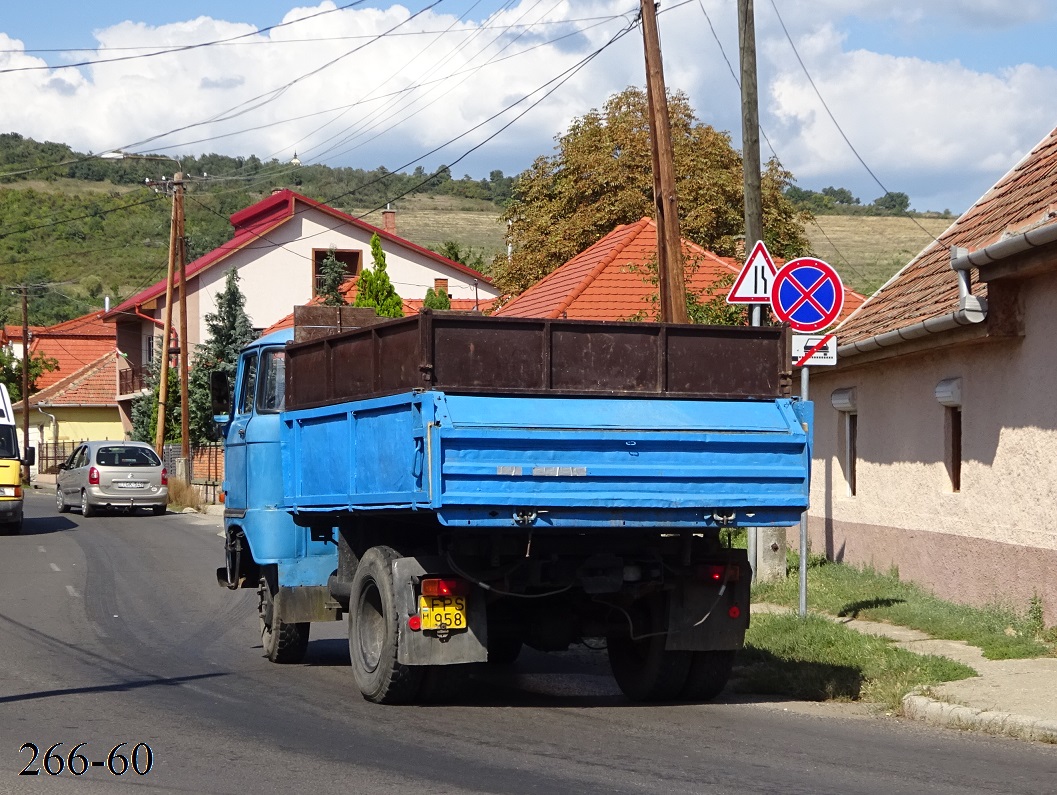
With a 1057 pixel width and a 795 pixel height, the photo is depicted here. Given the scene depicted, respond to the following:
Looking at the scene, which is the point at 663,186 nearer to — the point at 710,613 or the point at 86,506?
the point at 710,613

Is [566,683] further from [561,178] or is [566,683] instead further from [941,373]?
[561,178]

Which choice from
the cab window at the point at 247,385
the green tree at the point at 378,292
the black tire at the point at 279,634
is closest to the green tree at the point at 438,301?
the green tree at the point at 378,292

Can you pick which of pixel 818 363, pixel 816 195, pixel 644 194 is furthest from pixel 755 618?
pixel 816 195

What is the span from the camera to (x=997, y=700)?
9.26m

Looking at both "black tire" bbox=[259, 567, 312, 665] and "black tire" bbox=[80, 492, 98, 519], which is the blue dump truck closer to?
→ "black tire" bbox=[259, 567, 312, 665]

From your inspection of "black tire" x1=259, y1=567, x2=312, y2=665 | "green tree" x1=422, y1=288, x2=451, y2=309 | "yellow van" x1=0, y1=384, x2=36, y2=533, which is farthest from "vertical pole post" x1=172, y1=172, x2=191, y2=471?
"black tire" x1=259, y1=567, x2=312, y2=665

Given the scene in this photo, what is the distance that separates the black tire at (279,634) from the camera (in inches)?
461

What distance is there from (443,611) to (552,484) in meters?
1.15

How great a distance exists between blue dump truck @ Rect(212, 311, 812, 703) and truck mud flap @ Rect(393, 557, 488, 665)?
0.04ft

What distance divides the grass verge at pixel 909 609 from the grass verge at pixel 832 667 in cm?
85

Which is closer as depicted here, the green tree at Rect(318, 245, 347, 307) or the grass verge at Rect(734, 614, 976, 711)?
the grass verge at Rect(734, 614, 976, 711)

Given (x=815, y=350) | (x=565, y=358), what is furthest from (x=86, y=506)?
(x=565, y=358)

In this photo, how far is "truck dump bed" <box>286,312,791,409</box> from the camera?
28.8 feet

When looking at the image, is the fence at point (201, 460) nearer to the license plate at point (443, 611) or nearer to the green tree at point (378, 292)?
the green tree at point (378, 292)
